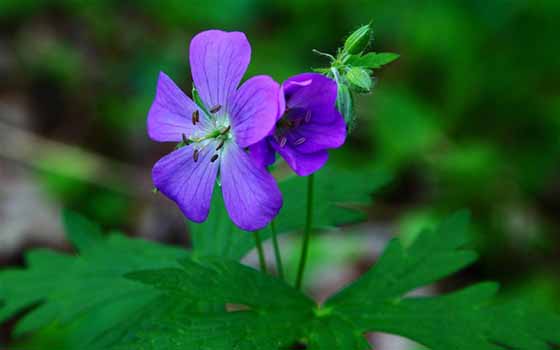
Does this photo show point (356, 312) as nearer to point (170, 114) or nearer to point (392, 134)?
point (170, 114)

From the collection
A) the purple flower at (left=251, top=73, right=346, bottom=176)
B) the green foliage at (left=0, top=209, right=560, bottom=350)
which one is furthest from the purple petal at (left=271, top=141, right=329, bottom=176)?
the green foliage at (left=0, top=209, right=560, bottom=350)

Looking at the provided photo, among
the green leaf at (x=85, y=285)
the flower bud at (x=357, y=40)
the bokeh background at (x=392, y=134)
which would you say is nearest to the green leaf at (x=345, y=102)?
the flower bud at (x=357, y=40)

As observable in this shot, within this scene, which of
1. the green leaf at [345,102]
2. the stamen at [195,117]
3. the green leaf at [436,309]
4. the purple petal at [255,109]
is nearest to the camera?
the purple petal at [255,109]

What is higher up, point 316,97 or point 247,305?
point 316,97

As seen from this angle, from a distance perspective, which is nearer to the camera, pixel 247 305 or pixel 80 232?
pixel 247 305

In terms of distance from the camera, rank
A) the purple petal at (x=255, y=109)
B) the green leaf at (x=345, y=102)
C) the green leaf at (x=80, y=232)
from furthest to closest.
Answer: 1. the green leaf at (x=80, y=232)
2. the green leaf at (x=345, y=102)
3. the purple petal at (x=255, y=109)

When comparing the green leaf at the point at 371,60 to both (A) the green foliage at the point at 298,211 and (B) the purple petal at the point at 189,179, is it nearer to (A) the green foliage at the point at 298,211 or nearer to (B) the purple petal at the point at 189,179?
(B) the purple petal at the point at 189,179

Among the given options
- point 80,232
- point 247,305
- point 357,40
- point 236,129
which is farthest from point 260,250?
point 80,232
